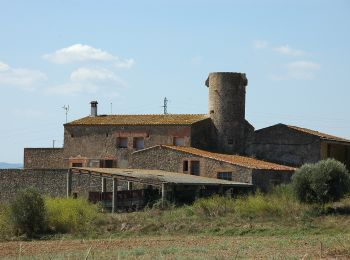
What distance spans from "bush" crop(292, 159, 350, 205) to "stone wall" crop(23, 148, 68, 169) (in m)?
22.8

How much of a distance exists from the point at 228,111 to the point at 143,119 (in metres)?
6.25

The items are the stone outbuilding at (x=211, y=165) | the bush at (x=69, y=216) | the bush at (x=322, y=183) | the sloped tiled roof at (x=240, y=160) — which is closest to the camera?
the bush at (x=69, y=216)

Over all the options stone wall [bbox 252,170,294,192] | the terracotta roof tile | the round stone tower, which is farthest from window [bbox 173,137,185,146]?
stone wall [bbox 252,170,294,192]

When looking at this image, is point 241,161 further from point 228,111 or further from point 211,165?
point 228,111

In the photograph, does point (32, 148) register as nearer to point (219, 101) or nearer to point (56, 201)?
point (219, 101)

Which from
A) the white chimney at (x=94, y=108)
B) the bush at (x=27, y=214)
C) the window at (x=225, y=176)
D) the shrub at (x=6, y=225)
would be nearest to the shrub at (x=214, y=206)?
the window at (x=225, y=176)

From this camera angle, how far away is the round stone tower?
5247 centimetres

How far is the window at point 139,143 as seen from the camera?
52.2m

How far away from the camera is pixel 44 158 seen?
55.8 meters

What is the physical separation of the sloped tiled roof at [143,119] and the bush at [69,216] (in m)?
17.0

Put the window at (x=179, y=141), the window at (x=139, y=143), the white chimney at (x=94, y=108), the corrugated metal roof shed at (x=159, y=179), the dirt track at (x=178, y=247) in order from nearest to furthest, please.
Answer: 1. the dirt track at (x=178, y=247)
2. the corrugated metal roof shed at (x=159, y=179)
3. the window at (x=179, y=141)
4. the window at (x=139, y=143)
5. the white chimney at (x=94, y=108)

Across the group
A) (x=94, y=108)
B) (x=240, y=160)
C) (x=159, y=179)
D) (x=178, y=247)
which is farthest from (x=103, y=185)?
(x=178, y=247)

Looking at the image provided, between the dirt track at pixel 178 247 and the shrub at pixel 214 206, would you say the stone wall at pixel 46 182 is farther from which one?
the dirt track at pixel 178 247

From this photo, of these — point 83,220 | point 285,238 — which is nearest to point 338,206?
point 285,238
